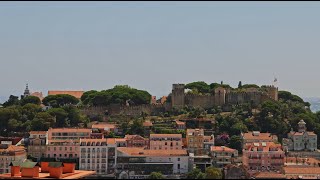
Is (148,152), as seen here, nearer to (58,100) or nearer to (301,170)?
(301,170)

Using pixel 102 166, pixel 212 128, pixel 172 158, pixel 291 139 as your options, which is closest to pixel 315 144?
pixel 291 139

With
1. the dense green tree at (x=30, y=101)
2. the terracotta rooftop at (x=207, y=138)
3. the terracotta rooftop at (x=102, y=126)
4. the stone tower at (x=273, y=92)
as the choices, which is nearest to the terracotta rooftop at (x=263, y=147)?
the terracotta rooftop at (x=207, y=138)

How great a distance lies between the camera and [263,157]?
193 ft

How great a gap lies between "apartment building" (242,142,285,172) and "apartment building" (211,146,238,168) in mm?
1258

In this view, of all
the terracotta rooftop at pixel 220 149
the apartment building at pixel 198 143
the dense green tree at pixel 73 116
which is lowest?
the terracotta rooftop at pixel 220 149

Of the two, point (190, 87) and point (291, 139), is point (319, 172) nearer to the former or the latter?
point (291, 139)

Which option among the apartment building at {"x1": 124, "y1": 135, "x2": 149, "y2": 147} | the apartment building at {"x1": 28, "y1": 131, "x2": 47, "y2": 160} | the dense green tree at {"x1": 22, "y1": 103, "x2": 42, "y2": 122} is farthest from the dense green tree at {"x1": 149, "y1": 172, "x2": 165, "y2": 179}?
the dense green tree at {"x1": 22, "y1": 103, "x2": 42, "y2": 122}

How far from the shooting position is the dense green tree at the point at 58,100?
79.3 metres

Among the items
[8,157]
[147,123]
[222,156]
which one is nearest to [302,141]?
[222,156]

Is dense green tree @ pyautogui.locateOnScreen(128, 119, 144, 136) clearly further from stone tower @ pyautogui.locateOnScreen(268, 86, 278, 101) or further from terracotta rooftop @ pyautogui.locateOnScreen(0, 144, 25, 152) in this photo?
stone tower @ pyautogui.locateOnScreen(268, 86, 278, 101)

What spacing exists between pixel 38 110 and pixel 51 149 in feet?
38.8

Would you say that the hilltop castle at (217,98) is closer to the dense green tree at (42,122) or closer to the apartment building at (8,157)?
the dense green tree at (42,122)

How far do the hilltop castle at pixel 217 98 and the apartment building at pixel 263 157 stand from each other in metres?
18.8

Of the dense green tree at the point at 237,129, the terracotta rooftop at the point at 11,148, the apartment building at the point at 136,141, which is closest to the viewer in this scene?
the terracotta rooftop at the point at 11,148
